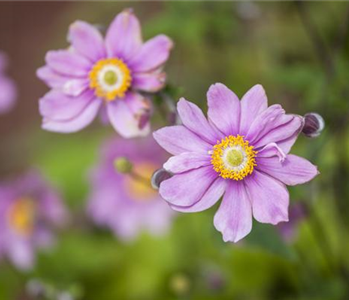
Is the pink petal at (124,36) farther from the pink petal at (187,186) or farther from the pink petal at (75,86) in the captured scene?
the pink petal at (187,186)

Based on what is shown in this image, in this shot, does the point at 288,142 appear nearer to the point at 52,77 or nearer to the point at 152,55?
the point at 152,55

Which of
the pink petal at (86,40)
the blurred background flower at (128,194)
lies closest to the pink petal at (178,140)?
the pink petal at (86,40)

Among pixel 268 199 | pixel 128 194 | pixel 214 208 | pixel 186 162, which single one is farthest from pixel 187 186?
pixel 128 194

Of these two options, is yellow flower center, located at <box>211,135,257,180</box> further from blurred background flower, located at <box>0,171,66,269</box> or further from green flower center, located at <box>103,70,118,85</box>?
blurred background flower, located at <box>0,171,66,269</box>

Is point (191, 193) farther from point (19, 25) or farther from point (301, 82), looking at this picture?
point (19, 25)

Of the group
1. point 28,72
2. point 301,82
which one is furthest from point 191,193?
point 28,72
